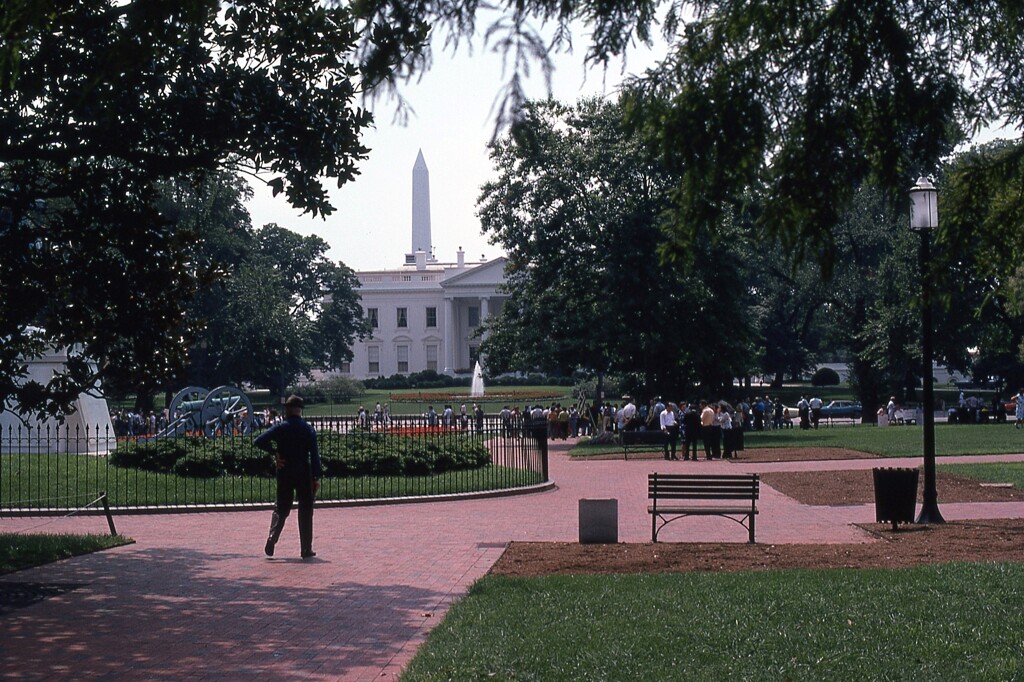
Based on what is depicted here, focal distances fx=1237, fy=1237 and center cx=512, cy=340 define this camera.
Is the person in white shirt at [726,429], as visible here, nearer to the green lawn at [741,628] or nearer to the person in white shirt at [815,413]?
the person in white shirt at [815,413]

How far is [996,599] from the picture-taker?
358 inches

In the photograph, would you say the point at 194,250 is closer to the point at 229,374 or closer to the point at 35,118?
the point at 35,118

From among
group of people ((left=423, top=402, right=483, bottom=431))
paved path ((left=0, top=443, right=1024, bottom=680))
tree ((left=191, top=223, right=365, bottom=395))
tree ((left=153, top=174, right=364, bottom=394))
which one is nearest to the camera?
paved path ((left=0, top=443, right=1024, bottom=680))

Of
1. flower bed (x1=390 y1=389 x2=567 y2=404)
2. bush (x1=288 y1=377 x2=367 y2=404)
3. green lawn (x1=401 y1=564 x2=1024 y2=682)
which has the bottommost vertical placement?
green lawn (x1=401 y1=564 x2=1024 y2=682)

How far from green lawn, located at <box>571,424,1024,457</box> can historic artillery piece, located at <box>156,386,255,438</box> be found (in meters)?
→ 10.1

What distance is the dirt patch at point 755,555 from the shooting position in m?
11.6

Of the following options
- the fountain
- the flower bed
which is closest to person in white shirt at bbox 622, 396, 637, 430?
the flower bed

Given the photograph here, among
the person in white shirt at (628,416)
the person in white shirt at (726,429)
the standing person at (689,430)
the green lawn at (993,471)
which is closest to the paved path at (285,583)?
the green lawn at (993,471)

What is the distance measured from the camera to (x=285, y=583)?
11.4 m

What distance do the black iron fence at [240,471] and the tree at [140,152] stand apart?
6543 mm

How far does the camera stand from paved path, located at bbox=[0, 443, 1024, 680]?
813 cm

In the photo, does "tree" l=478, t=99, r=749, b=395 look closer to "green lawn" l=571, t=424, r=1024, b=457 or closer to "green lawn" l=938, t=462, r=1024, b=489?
"green lawn" l=571, t=424, r=1024, b=457

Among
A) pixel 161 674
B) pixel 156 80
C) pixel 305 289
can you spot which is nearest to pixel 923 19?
pixel 161 674

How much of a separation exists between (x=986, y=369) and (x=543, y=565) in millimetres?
61584
